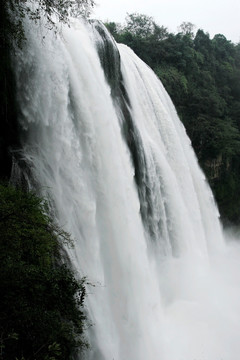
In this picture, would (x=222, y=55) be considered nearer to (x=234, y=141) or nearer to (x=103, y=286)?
(x=234, y=141)

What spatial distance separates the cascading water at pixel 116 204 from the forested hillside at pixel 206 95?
7281 mm

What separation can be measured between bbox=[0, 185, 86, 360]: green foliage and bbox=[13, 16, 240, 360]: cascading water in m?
1.29

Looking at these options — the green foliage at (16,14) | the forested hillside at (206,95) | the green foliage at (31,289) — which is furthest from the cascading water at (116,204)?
the forested hillside at (206,95)

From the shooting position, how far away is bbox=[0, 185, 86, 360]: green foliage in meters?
3.58

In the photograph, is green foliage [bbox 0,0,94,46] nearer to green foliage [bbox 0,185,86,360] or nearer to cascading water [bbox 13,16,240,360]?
cascading water [bbox 13,16,240,360]

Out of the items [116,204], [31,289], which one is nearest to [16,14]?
[31,289]

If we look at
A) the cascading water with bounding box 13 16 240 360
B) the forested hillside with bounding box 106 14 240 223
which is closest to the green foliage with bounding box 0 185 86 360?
the cascading water with bounding box 13 16 240 360

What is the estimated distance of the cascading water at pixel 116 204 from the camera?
20.4 feet

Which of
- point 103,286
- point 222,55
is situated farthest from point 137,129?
point 222,55

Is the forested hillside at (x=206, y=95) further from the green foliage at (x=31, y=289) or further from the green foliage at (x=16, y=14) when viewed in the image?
the green foliage at (x=31, y=289)

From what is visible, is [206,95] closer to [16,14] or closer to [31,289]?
[16,14]

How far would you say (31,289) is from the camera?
13.0ft

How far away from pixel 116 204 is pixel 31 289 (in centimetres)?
416

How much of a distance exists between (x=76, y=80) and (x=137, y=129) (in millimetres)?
3962
